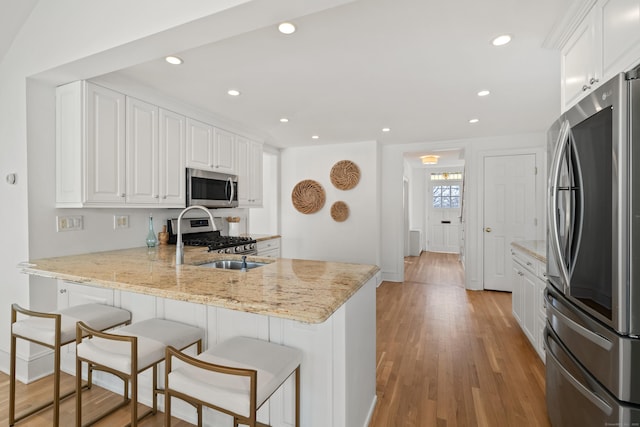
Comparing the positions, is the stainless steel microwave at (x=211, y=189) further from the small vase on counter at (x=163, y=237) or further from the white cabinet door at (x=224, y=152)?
the small vase on counter at (x=163, y=237)

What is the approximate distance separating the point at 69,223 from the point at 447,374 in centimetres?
320

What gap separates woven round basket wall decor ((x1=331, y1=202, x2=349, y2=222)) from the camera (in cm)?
506

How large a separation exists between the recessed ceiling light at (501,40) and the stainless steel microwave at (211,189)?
2.83 m

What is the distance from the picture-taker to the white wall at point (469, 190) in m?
4.43

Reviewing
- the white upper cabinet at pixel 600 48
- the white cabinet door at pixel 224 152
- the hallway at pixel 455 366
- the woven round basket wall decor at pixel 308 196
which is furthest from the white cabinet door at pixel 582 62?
the woven round basket wall decor at pixel 308 196

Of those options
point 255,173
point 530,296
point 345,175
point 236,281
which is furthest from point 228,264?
point 345,175

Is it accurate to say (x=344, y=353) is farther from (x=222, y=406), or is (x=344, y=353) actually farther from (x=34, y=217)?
(x=34, y=217)

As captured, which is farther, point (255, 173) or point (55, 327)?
point (255, 173)

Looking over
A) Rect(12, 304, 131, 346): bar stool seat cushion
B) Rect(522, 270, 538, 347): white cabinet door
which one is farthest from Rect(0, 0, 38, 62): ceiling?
Rect(522, 270, 538, 347): white cabinet door

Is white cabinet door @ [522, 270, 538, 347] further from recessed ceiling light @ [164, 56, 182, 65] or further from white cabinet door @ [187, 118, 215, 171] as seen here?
white cabinet door @ [187, 118, 215, 171]

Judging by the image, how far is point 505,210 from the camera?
4.60 meters

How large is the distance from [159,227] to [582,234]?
352 centimetres

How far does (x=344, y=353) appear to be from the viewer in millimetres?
1390

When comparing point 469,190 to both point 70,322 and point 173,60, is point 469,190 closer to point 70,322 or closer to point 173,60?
point 173,60
